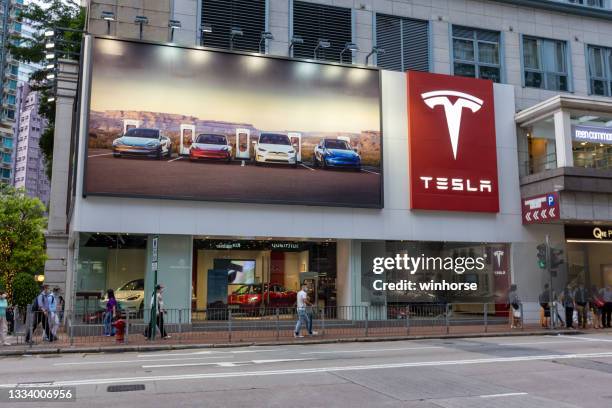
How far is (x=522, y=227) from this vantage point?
26609 mm

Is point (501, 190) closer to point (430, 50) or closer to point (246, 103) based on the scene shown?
point (430, 50)

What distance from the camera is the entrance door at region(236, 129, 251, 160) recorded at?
75.7 ft

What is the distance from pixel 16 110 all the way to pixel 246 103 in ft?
353

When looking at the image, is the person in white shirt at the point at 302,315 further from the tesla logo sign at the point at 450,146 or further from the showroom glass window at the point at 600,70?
the showroom glass window at the point at 600,70

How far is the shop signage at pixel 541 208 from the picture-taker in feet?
80.3

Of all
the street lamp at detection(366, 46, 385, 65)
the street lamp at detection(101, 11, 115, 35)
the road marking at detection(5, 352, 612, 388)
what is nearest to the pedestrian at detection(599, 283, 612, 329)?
the road marking at detection(5, 352, 612, 388)

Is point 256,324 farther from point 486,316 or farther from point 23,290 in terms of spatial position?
point 23,290

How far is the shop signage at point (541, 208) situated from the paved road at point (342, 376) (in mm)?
8472

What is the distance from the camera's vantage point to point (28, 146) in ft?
389

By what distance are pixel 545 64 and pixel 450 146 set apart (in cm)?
794

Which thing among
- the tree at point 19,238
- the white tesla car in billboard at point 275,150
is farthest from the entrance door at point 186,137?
the tree at point 19,238

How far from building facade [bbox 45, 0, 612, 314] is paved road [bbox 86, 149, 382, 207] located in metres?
0.39

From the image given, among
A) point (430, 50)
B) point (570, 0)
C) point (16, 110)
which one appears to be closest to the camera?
point (430, 50)

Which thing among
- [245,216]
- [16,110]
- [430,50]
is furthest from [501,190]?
[16,110]
